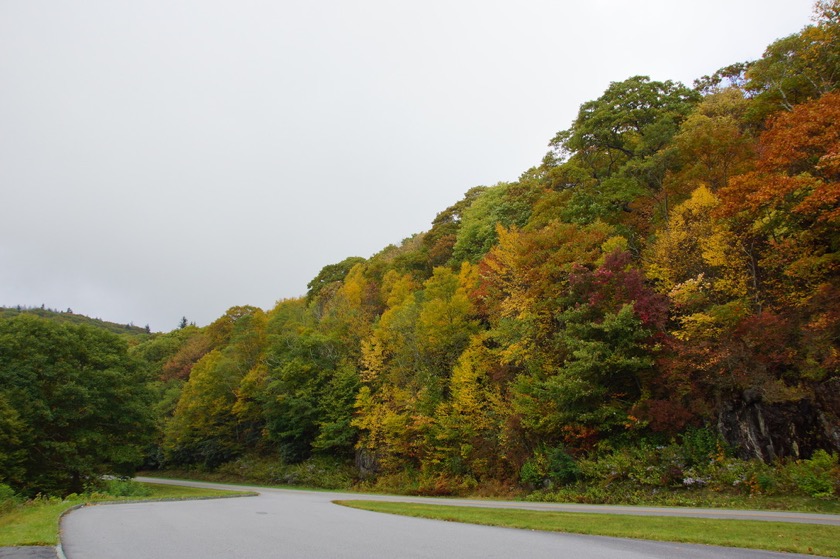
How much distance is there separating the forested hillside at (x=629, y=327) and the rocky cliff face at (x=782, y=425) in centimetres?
6

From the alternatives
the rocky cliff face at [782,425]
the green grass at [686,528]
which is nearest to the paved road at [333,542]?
the green grass at [686,528]

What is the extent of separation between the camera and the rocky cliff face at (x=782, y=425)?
57.4ft

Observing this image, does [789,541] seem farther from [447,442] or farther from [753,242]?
[447,442]

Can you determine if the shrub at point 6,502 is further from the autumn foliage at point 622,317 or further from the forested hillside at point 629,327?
the autumn foliage at point 622,317

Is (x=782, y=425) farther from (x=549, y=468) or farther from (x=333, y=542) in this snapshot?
(x=333, y=542)

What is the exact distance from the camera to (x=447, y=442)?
3262 centimetres

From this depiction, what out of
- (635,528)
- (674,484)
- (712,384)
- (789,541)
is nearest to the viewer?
(789,541)

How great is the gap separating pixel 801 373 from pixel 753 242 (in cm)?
628

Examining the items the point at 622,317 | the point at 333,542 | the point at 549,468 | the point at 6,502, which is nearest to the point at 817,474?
the point at 622,317

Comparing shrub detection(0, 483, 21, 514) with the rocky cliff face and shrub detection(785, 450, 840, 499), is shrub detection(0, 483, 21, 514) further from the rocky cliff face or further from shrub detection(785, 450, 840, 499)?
the rocky cliff face

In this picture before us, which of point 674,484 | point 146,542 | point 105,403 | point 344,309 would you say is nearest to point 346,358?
point 344,309

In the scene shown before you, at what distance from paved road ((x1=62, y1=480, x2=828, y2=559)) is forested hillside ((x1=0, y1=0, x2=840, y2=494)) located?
10872mm

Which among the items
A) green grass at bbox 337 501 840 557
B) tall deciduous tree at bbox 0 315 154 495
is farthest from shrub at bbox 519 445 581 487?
tall deciduous tree at bbox 0 315 154 495

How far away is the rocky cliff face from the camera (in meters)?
17.5
